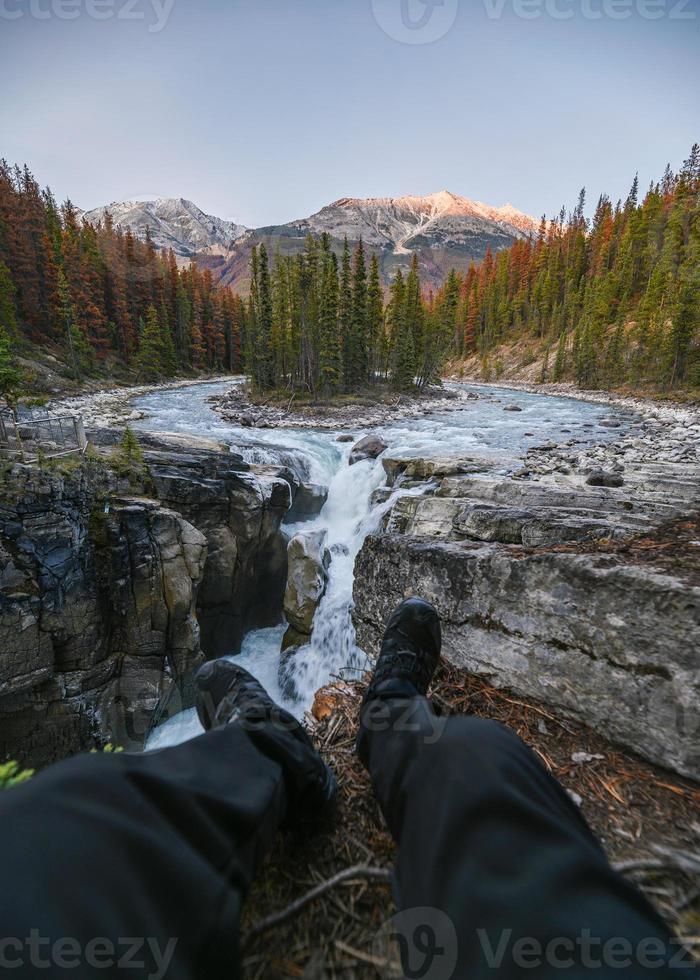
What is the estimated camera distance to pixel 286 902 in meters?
1.47

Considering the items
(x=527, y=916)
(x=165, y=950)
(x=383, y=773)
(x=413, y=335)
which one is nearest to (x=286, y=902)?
(x=383, y=773)

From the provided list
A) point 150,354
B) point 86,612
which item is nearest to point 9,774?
point 86,612

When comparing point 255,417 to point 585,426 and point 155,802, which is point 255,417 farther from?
point 155,802

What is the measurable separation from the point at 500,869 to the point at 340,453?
16254mm

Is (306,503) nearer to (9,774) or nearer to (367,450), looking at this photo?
(367,450)

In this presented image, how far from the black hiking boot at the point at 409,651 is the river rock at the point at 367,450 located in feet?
40.4

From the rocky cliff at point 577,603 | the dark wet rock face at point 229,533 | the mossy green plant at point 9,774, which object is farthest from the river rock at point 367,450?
the mossy green plant at point 9,774

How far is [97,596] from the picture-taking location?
22.4ft

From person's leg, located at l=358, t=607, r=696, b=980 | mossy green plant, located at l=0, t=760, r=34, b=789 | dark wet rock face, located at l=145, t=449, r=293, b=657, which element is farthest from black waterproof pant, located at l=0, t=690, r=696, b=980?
dark wet rock face, located at l=145, t=449, r=293, b=657

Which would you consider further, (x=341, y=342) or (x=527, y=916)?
(x=341, y=342)

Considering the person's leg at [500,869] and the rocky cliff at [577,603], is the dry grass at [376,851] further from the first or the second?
the person's leg at [500,869]

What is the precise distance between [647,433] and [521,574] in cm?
2091

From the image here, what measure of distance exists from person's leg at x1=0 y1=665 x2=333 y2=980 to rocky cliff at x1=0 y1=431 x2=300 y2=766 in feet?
20.9

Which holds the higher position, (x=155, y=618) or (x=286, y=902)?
(x=286, y=902)
